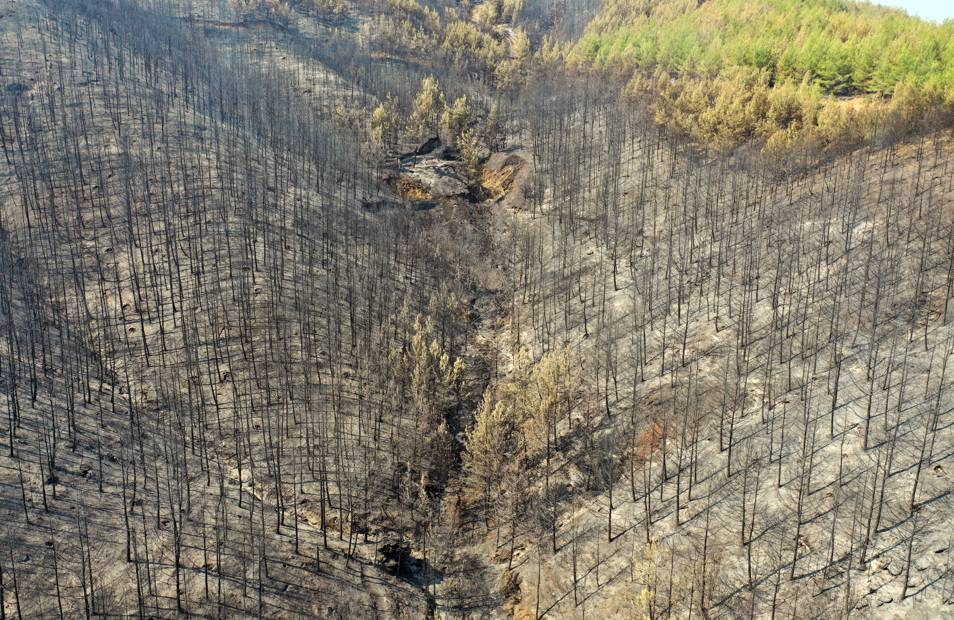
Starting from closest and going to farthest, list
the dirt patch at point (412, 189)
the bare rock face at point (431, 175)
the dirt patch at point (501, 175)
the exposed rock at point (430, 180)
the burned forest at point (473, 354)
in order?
1. the burned forest at point (473, 354)
2. the dirt patch at point (412, 189)
3. the exposed rock at point (430, 180)
4. the bare rock face at point (431, 175)
5. the dirt patch at point (501, 175)

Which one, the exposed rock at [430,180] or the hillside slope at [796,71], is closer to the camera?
the hillside slope at [796,71]

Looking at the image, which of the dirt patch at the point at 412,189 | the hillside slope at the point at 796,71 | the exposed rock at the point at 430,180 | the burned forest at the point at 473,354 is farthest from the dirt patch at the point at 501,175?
the hillside slope at the point at 796,71

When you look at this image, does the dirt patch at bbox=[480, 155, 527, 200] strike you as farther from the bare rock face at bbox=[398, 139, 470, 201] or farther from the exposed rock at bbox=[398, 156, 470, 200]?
the exposed rock at bbox=[398, 156, 470, 200]

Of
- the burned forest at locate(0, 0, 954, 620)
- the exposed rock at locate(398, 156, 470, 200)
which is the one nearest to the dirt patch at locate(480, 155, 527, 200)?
the burned forest at locate(0, 0, 954, 620)

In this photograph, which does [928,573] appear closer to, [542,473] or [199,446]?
[542,473]

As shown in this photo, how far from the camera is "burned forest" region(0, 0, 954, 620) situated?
43281 millimetres

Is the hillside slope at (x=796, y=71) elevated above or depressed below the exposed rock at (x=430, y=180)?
above

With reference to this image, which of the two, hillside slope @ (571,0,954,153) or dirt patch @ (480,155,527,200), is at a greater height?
hillside slope @ (571,0,954,153)

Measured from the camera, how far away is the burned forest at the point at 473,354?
43.3 m

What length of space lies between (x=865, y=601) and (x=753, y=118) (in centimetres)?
7232

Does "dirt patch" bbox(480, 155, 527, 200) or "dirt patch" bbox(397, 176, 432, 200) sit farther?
"dirt patch" bbox(480, 155, 527, 200)

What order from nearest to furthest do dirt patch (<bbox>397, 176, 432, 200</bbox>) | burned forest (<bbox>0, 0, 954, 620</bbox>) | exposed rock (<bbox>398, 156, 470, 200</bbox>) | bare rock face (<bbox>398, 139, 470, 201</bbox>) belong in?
1. burned forest (<bbox>0, 0, 954, 620</bbox>)
2. dirt patch (<bbox>397, 176, 432, 200</bbox>)
3. exposed rock (<bbox>398, 156, 470, 200</bbox>)
4. bare rock face (<bbox>398, 139, 470, 201</bbox>)

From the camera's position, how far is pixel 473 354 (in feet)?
246

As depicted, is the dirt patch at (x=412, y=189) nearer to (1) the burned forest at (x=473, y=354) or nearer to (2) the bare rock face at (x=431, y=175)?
(2) the bare rock face at (x=431, y=175)
